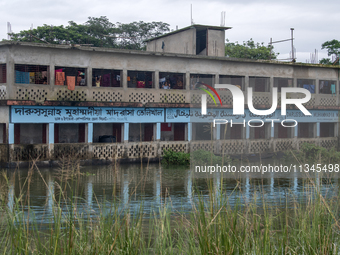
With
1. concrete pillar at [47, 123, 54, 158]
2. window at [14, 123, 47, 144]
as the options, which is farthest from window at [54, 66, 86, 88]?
window at [14, 123, 47, 144]

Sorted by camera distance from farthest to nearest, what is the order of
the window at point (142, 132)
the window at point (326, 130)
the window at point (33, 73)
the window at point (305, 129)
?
the window at point (326, 130) → the window at point (305, 129) → the window at point (142, 132) → the window at point (33, 73)

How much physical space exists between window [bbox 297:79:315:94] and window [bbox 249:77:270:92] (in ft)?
5.84

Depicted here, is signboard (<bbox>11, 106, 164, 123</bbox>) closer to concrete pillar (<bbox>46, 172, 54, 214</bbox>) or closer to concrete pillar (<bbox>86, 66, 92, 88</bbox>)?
concrete pillar (<bbox>86, 66, 92, 88</bbox>)

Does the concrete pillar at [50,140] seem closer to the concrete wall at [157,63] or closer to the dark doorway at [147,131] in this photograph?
the concrete wall at [157,63]

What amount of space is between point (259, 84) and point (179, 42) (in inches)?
190

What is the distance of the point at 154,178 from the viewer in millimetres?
14195

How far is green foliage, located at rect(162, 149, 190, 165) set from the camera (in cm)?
1778

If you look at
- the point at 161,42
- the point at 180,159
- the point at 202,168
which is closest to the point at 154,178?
the point at 202,168

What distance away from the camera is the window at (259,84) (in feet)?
68.9

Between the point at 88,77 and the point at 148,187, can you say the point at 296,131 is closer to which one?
the point at 88,77

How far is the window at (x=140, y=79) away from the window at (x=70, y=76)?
2.11 meters

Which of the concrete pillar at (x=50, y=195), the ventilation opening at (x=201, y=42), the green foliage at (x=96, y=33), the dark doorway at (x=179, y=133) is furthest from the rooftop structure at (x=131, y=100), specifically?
the green foliage at (x=96, y=33)

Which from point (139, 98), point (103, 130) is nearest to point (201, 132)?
point (139, 98)

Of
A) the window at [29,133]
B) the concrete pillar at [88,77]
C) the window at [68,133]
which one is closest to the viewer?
the concrete pillar at [88,77]
